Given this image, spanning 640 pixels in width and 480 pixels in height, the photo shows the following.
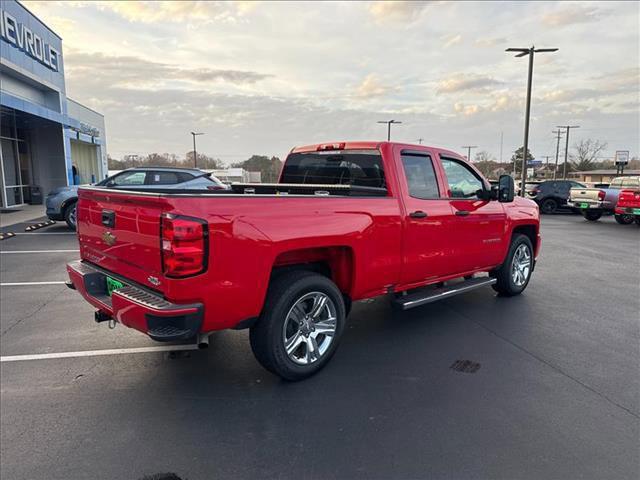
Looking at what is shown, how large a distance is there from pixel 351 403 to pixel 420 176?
249 centimetres

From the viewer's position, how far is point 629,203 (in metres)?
15.6

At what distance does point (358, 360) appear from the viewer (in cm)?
402

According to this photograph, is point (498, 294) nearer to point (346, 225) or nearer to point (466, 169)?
point (466, 169)

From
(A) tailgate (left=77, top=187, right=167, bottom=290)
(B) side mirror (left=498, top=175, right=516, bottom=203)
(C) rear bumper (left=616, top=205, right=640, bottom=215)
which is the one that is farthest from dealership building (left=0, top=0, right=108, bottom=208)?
(C) rear bumper (left=616, top=205, right=640, bottom=215)

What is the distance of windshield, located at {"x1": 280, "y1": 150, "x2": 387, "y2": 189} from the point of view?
175 inches

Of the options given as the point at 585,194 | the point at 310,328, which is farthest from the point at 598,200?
the point at 310,328

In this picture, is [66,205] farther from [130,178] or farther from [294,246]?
[294,246]

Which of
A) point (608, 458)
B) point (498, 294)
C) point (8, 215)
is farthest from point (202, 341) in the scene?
point (8, 215)

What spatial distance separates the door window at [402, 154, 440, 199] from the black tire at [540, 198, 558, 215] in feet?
64.4

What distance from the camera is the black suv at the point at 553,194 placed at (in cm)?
2131

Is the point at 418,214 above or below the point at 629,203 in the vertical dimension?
above

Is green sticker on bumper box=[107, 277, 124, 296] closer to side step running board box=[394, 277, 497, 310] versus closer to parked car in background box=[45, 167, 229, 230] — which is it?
side step running board box=[394, 277, 497, 310]

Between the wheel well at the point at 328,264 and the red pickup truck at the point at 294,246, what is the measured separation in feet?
0.04

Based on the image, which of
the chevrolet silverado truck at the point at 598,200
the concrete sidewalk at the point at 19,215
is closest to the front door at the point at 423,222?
the concrete sidewalk at the point at 19,215
